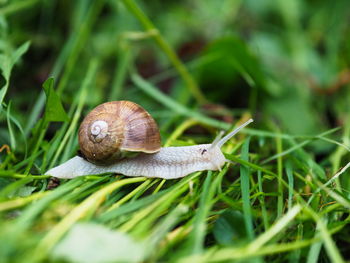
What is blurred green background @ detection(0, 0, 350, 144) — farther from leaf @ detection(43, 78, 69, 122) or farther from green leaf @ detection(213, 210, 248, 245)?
green leaf @ detection(213, 210, 248, 245)

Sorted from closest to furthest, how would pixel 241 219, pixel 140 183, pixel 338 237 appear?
pixel 241 219 < pixel 338 237 < pixel 140 183

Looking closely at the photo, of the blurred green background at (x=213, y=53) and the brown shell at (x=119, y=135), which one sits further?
the blurred green background at (x=213, y=53)

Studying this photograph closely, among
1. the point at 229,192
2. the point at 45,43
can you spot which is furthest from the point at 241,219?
the point at 45,43

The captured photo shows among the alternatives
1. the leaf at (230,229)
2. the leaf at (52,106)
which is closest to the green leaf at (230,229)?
the leaf at (230,229)

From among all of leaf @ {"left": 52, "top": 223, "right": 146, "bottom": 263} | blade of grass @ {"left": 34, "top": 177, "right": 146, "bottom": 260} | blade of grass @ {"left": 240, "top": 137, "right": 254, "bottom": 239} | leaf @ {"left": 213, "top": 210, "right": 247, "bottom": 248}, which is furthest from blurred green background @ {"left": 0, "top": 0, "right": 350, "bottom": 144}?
leaf @ {"left": 52, "top": 223, "right": 146, "bottom": 263}

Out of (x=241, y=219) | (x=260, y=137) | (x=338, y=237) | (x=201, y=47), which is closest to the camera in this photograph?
(x=241, y=219)

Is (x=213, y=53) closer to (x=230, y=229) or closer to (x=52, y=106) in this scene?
(x=52, y=106)

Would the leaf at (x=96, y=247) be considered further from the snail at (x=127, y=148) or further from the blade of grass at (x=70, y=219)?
the snail at (x=127, y=148)

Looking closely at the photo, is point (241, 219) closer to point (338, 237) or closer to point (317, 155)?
point (338, 237)
